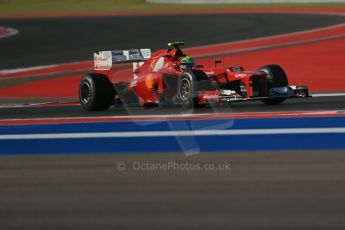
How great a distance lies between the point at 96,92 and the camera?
44.8 feet

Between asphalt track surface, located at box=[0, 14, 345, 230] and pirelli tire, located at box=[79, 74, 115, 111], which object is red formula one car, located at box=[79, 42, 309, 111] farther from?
asphalt track surface, located at box=[0, 14, 345, 230]

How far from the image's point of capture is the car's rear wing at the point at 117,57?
563 inches

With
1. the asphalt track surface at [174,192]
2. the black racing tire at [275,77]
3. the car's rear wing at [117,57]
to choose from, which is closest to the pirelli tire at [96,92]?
the car's rear wing at [117,57]

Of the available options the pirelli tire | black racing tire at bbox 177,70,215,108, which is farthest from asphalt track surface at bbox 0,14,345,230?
the pirelli tire

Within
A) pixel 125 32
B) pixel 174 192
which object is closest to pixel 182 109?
pixel 174 192

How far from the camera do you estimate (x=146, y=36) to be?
3372 centimetres

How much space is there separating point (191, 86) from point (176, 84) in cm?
54

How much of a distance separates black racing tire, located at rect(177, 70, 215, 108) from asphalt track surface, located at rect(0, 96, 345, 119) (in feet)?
0.47

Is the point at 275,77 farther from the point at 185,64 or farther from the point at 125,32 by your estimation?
the point at 125,32

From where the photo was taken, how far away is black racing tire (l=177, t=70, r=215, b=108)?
12.6 metres

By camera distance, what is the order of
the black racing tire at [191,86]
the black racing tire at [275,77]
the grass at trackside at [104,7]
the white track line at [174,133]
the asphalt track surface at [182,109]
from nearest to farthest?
1. the white track line at [174,133]
2. the black racing tire at [191,86]
3. the asphalt track surface at [182,109]
4. the black racing tire at [275,77]
5. the grass at trackside at [104,7]

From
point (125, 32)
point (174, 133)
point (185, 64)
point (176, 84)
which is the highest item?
point (185, 64)

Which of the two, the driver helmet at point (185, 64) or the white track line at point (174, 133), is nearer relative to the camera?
the white track line at point (174, 133)

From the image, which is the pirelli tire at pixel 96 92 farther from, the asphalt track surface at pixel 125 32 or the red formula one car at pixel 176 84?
the asphalt track surface at pixel 125 32
